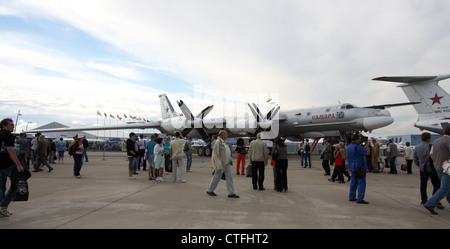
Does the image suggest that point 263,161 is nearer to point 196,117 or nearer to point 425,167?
point 425,167

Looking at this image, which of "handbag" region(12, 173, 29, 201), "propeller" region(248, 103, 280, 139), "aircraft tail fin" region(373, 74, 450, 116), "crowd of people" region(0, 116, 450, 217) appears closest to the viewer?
"handbag" region(12, 173, 29, 201)

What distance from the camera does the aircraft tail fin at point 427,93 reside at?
45.7 feet

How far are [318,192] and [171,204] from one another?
12.1ft

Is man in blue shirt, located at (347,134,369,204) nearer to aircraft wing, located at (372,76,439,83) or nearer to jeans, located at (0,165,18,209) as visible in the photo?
jeans, located at (0,165,18,209)

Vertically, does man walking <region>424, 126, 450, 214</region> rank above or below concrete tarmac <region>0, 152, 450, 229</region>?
above

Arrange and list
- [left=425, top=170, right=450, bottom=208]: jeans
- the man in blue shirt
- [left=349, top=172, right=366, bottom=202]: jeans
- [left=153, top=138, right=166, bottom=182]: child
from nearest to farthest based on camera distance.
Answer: [left=425, top=170, right=450, bottom=208]: jeans → [left=349, top=172, right=366, bottom=202]: jeans → the man in blue shirt → [left=153, top=138, right=166, bottom=182]: child

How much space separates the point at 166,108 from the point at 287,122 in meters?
12.8

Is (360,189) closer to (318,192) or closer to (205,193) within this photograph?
(318,192)

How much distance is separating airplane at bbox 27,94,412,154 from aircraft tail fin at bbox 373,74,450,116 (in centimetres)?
107

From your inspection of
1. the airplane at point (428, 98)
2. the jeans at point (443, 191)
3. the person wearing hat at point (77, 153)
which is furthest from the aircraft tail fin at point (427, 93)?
the person wearing hat at point (77, 153)

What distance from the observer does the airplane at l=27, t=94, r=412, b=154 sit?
51.9 feet

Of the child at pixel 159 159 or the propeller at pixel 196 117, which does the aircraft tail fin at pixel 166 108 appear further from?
the child at pixel 159 159

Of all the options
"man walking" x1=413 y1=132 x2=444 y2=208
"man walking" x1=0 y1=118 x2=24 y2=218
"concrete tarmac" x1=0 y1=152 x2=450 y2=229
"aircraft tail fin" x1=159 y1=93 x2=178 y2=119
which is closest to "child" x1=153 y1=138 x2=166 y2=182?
"concrete tarmac" x1=0 y1=152 x2=450 y2=229

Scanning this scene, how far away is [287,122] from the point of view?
19266mm
